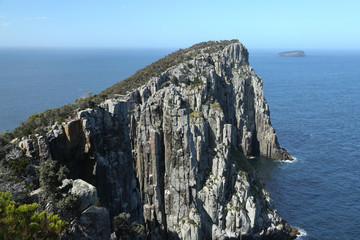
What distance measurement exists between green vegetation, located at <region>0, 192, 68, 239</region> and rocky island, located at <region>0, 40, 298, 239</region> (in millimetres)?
2662

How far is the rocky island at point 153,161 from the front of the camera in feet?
112

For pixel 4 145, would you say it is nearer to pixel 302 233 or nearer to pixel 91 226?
pixel 91 226

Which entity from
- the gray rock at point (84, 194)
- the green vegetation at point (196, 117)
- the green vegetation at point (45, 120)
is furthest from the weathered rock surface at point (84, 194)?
the green vegetation at point (196, 117)

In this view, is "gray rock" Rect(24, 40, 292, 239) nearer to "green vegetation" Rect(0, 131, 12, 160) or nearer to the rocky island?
the rocky island

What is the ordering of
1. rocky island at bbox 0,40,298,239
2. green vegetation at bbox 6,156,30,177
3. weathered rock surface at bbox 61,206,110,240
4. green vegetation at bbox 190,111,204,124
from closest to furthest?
1. weathered rock surface at bbox 61,206,110,240
2. rocky island at bbox 0,40,298,239
3. green vegetation at bbox 6,156,30,177
4. green vegetation at bbox 190,111,204,124

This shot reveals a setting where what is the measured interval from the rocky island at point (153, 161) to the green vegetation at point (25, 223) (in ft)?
8.73

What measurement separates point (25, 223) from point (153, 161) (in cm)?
4120

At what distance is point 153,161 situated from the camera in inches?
2618

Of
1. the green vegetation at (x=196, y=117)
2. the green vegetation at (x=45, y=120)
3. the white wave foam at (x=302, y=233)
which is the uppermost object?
the green vegetation at (x=45, y=120)

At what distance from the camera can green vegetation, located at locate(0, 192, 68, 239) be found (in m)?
24.9

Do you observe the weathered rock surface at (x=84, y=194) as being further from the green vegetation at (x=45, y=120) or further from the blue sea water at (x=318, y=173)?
the blue sea water at (x=318, y=173)

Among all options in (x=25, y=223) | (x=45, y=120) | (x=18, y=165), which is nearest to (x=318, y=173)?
(x=45, y=120)

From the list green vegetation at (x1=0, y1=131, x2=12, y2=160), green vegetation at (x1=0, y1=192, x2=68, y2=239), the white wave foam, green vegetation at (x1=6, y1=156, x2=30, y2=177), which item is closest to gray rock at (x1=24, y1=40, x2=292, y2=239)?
the white wave foam

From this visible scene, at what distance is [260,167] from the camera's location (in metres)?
112
